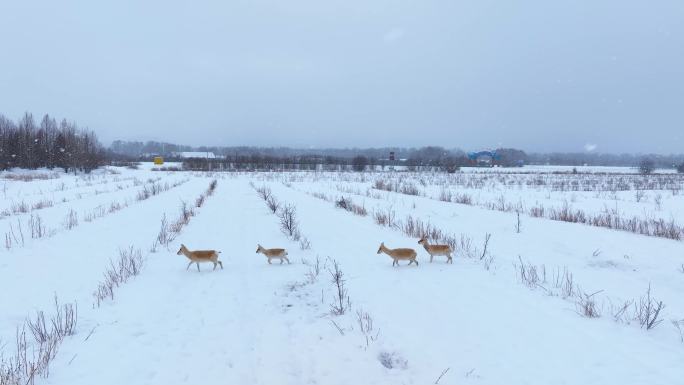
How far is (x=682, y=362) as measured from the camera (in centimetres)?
358

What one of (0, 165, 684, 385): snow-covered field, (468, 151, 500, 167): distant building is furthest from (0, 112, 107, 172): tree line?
(468, 151, 500, 167): distant building

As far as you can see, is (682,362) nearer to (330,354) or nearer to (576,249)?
(330,354)

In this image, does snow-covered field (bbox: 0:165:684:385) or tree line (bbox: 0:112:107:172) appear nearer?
snow-covered field (bbox: 0:165:684:385)

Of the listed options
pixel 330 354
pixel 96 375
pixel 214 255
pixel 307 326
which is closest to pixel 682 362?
pixel 330 354

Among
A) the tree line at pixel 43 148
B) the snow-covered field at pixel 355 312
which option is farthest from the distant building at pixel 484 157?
the snow-covered field at pixel 355 312

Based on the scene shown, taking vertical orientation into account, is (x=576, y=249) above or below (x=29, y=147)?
below

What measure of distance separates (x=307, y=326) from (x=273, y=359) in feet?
2.85

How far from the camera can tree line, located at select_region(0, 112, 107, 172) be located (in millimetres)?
57031

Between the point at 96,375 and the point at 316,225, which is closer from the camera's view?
the point at 96,375

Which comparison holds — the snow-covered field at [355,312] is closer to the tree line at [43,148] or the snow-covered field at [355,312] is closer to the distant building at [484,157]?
the tree line at [43,148]

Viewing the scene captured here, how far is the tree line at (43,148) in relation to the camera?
5703 cm

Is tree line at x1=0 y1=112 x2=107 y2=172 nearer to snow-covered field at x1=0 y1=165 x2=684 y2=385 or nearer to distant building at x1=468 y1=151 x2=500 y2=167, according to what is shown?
snow-covered field at x1=0 y1=165 x2=684 y2=385

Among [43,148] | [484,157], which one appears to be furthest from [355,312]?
[484,157]

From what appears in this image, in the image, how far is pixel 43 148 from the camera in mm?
61406
